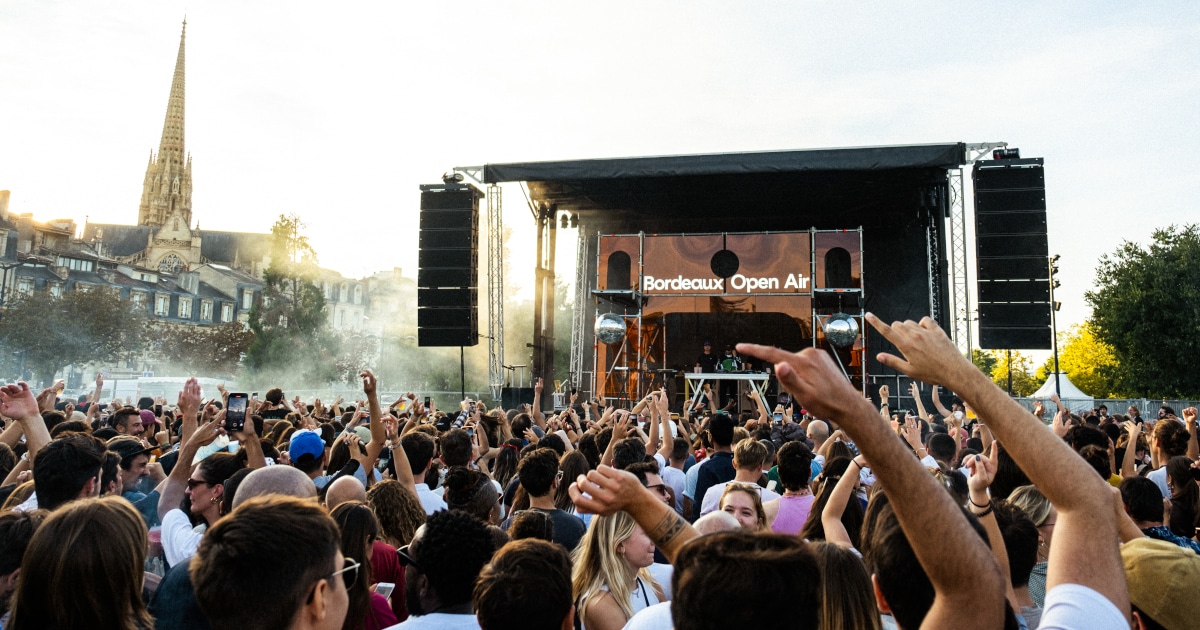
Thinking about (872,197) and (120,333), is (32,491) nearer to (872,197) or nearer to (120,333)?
(872,197)

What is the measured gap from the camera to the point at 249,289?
61.0 meters

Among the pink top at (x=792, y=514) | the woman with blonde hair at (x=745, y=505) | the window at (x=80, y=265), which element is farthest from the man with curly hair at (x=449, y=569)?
the window at (x=80, y=265)

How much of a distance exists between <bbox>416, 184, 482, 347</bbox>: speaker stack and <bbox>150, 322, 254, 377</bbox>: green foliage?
3237 centimetres

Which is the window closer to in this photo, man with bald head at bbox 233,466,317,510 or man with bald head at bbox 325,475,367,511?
man with bald head at bbox 325,475,367,511

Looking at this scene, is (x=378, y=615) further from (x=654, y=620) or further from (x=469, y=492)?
(x=469, y=492)

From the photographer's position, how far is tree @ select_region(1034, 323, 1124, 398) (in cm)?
3572

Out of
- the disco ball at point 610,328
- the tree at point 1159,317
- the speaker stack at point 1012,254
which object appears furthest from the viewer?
the tree at point 1159,317

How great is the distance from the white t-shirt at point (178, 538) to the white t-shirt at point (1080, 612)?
9.56ft

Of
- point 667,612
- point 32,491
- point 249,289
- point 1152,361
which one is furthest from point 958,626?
point 249,289

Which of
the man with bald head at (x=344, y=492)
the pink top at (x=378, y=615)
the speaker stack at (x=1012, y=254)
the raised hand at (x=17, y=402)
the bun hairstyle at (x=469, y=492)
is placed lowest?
the pink top at (x=378, y=615)

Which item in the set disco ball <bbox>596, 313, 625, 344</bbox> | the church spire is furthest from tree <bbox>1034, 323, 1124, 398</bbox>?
the church spire

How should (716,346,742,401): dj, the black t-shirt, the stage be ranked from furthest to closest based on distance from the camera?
the black t-shirt, (716,346,742,401): dj, the stage

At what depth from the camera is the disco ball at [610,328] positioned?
18.1 meters

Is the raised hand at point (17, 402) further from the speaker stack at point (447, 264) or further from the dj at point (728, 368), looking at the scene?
the dj at point (728, 368)
